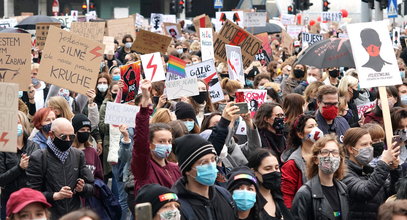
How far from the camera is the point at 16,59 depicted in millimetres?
9508

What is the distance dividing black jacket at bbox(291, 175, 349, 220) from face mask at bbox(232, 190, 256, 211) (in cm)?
60

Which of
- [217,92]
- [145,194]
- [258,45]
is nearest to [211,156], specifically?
[145,194]

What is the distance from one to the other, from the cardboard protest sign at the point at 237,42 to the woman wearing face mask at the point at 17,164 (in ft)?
23.7

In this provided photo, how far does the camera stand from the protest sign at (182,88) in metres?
9.88

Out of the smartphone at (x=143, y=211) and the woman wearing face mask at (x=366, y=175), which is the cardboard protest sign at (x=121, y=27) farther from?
the smartphone at (x=143, y=211)

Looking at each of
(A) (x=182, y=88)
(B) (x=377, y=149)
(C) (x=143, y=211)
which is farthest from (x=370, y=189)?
(A) (x=182, y=88)

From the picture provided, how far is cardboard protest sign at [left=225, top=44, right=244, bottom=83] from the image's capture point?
1277cm

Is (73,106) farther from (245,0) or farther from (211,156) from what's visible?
(245,0)

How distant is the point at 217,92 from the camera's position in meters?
11.0

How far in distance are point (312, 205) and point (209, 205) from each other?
1091mm

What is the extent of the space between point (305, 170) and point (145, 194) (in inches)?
82.9

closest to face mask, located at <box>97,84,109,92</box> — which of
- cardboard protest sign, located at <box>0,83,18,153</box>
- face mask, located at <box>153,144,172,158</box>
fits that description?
cardboard protest sign, located at <box>0,83,18,153</box>

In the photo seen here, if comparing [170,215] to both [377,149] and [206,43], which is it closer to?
[377,149]

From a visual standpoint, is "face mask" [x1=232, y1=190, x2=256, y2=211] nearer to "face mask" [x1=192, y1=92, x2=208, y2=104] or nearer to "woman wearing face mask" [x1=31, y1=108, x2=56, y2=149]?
"woman wearing face mask" [x1=31, y1=108, x2=56, y2=149]
